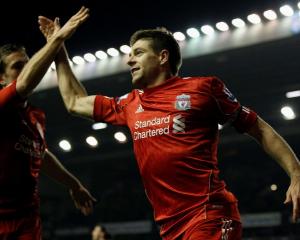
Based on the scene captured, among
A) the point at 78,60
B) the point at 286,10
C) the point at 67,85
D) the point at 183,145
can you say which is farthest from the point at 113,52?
the point at 183,145

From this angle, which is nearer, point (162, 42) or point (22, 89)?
point (22, 89)

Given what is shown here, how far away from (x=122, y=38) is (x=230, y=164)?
21.3ft

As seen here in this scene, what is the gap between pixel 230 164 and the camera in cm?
1684

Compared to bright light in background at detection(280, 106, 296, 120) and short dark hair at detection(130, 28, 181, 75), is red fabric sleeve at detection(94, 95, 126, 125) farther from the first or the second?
bright light in background at detection(280, 106, 296, 120)

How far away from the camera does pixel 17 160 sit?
320 centimetres

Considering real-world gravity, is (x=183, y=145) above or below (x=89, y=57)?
below

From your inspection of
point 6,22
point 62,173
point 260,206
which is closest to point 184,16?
point 6,22

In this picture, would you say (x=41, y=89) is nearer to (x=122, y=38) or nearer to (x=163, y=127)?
(x=122, y=38)

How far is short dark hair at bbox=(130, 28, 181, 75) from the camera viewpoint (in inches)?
128

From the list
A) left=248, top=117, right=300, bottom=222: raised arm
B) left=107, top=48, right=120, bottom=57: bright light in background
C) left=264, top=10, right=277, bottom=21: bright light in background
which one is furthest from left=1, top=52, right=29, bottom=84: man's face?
left=107, top=48, right=120, bottom=57: bright light in background

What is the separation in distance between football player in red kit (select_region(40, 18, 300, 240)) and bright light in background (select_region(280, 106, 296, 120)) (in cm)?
1114

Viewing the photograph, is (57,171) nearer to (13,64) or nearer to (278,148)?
(13,64)

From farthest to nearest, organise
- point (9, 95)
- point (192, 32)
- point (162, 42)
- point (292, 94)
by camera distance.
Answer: point (292, 94) < point (192, 32) < point (162, 42) < point (9, 95)

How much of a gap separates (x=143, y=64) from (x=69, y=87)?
1.55ft
